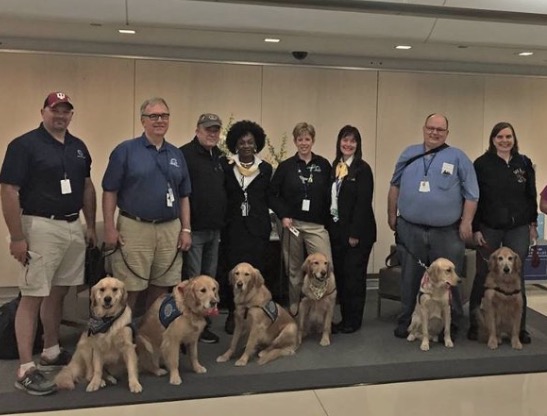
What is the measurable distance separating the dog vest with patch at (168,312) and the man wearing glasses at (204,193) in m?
0.53

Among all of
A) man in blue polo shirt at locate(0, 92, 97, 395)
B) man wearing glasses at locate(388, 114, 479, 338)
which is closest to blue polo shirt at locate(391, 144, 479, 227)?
man wearing glasses at locate(388, 114, 479, 338)

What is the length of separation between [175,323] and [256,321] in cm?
58

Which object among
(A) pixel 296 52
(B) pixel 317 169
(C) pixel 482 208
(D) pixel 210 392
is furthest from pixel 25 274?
(A) pixel 296 52

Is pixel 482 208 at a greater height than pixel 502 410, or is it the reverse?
pixel 482 208

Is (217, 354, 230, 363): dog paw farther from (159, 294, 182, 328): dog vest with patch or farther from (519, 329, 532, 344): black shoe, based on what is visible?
(519, 329, 532, 344): black shoe

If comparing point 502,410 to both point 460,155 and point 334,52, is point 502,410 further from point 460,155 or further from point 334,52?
point 334,52

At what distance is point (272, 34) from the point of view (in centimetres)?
488

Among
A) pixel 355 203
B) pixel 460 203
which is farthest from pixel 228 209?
pixel 460 203

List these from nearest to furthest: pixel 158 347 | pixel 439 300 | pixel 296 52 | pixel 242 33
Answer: pixel 158 347 → pixel 439 300 → pixel 242 33 → pixel 296 52

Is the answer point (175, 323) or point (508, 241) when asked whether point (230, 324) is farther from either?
point (508, 241)

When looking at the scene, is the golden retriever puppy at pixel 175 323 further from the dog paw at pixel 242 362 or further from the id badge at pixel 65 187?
the id badge at pixel 65 187

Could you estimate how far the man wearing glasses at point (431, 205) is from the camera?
4055mm

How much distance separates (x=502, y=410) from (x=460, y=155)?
1.75 m

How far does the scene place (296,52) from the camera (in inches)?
227
